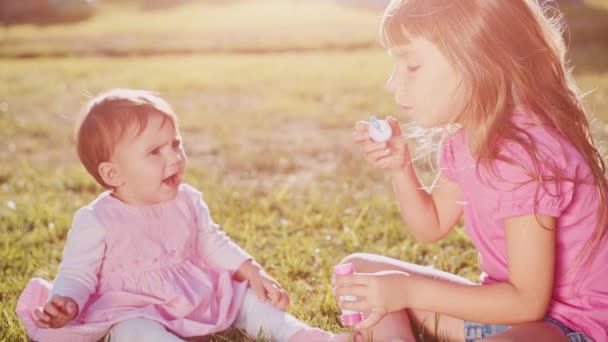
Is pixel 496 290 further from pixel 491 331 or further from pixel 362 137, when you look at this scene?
pixel 362 137

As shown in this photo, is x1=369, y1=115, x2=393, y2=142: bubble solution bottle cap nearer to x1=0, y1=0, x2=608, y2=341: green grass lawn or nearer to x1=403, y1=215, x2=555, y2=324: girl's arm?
x1=403, y1=215, x2=555, y2=324: girl's arm

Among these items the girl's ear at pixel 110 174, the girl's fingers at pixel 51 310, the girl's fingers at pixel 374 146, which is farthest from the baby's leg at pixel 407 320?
the girl's fingers at pixel 51 310

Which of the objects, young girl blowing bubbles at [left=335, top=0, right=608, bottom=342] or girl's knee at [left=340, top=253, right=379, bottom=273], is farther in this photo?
girl's knee at [left=340, top=253, right=379, bottom=273]

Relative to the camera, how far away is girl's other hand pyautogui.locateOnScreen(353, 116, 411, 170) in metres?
2.26

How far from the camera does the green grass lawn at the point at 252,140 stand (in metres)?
3.28

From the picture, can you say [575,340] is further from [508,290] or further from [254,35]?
[254,35]

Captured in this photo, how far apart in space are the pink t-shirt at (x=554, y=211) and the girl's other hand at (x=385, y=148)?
0.59 feet

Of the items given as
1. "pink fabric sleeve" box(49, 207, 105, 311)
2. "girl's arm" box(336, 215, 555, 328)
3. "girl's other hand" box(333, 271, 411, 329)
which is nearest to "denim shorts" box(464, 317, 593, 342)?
"girl's arm" box(336, 215, 555, 328)

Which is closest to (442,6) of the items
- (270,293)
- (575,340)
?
(575,340)

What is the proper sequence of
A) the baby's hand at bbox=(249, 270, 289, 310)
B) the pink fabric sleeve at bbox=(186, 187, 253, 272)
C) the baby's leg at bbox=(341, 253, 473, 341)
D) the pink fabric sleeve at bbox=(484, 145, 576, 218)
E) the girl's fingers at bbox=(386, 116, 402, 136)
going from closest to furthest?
1. the pink fabric sleeve at bbox=(484, 145, 576, 218)
2. the baby's leg at bbox=(341, 253, 473, 341)
3. the girl's fingers at bbox=(386, 116, 402, 136)
4. the baby's hand at bbox=(249, 270, 289, 310)
5. the pink fabric sleeve at bbox=(186, 187, 253, 272)

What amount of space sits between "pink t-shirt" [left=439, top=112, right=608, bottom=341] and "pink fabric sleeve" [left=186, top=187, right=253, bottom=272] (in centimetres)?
86

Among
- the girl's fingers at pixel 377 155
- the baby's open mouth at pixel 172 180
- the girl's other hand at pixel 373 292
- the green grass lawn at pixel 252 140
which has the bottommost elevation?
the green grass lawn at pixel 252 140

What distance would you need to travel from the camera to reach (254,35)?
46.6ft

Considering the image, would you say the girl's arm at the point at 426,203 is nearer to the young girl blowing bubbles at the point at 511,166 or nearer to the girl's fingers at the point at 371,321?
the young girl blowing bubbles at the point at 511,166
